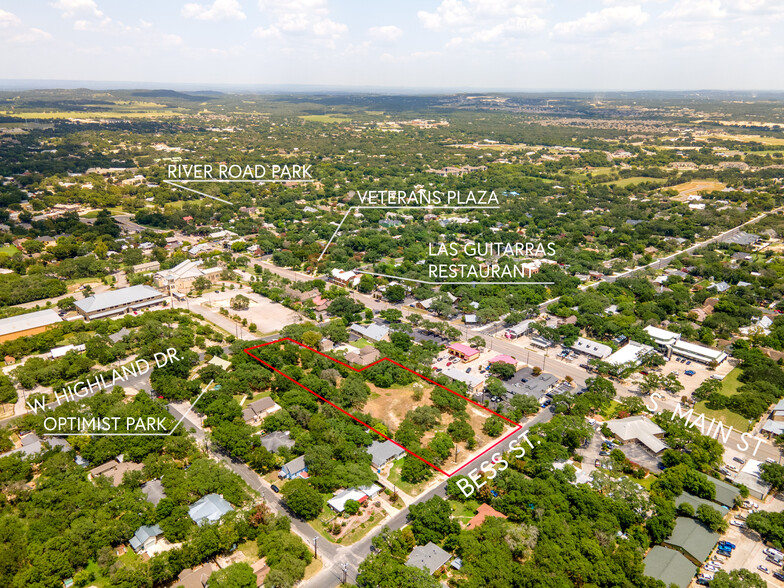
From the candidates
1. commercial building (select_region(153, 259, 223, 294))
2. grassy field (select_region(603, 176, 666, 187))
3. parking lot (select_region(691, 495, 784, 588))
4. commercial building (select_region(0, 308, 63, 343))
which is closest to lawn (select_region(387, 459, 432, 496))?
parking lot (select_region(691, 495, 784, 588))

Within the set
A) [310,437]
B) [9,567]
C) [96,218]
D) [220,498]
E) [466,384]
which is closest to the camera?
[9,567]

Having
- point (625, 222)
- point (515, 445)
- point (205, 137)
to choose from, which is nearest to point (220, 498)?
point (515, 445)

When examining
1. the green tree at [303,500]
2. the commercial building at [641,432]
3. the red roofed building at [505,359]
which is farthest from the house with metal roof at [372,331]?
the commercial building at [641,432]

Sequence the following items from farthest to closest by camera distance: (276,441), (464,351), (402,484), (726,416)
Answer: (464,351)
(726,416)
(276,441)
(402,484)

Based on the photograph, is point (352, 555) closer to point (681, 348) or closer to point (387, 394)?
point (387, 394)

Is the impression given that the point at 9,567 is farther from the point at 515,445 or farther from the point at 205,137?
the point at 205,137

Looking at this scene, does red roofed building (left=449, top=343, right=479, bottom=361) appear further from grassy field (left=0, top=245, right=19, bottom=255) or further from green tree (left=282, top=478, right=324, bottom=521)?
grassy field (left=0, top=245, right=19, bottom=255)

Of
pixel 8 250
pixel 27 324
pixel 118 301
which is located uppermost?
pixel 8 250

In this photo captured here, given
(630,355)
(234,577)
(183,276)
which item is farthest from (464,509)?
(183,276)

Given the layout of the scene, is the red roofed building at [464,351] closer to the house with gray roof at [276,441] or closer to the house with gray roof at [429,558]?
the house with gray roof at [276,441]
